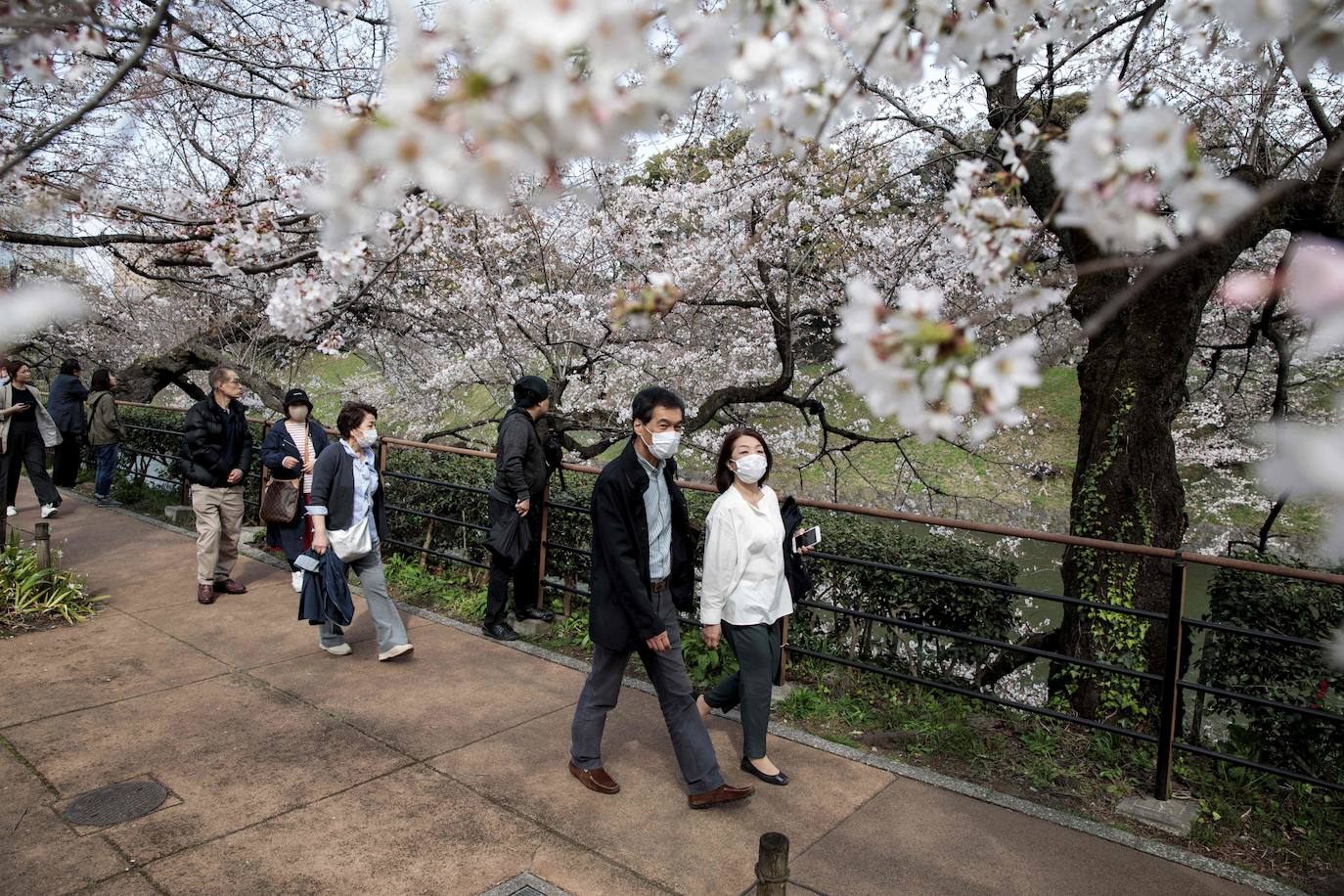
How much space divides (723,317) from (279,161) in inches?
212

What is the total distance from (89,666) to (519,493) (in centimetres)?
270

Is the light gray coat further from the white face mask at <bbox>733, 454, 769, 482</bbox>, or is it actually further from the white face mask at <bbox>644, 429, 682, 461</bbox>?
the white face mask at <bbox>733, 454, 769, 482</bbox>

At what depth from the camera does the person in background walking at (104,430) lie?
9.85m

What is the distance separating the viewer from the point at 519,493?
5492 millimetres

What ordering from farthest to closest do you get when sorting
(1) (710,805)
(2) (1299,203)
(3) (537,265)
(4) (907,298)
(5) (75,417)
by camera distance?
1. (5) (75,417)
2. (3) (537,265)
3. (2) (1299,203)
4. (1) (710,805)
5. (4) (907,298)

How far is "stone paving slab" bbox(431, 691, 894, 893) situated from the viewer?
10.5 feet

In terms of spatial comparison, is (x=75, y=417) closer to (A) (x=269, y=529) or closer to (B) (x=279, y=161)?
(B) (x=279, y=161)

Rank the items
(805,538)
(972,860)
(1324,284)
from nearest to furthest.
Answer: (1324,284)
(972,860)
(805,538)

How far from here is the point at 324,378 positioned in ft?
65.4

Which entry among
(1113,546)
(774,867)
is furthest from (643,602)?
(1113,546)

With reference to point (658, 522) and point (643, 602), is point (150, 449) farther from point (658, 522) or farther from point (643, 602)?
point (643, 602)

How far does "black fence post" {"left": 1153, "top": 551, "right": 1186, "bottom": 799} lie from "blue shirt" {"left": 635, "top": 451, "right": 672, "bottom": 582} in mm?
2191

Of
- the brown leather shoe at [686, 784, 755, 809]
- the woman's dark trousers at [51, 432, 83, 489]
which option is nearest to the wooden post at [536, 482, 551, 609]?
the brown leather shoe at [686, 784, 755, 809]

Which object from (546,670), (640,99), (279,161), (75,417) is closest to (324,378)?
(75,417)
